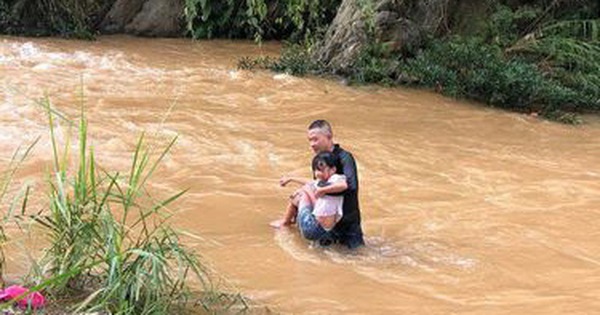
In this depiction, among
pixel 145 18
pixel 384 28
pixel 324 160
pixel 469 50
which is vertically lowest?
pixel 145 18

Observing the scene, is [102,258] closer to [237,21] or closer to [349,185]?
[349,185]

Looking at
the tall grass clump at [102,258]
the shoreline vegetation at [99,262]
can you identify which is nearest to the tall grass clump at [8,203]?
the shoreline vegetation at [99,262]

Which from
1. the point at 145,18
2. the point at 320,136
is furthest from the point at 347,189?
the point at 145,18

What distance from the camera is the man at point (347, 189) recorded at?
585cm

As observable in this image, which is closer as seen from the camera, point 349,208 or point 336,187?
point 336,187

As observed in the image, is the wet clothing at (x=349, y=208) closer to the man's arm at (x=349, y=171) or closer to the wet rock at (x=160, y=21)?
the man's arm at (x=349, y=171)

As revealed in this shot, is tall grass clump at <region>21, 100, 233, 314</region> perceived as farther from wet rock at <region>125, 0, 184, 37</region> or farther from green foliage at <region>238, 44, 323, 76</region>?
wet rock at <region>125, 0, 184, 37</region>

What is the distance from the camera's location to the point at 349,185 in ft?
19.1

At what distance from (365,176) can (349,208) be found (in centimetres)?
224

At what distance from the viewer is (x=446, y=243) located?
20.5ft

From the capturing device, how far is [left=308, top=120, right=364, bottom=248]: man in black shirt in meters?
5.86

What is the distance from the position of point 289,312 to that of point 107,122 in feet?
17.7

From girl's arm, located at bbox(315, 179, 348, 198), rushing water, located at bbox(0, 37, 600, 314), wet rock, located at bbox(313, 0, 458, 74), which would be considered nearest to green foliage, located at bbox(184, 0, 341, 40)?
rushing water, located at bbox(0, 37, 600, 314)

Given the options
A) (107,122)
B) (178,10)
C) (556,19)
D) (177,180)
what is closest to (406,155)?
(177,180)
